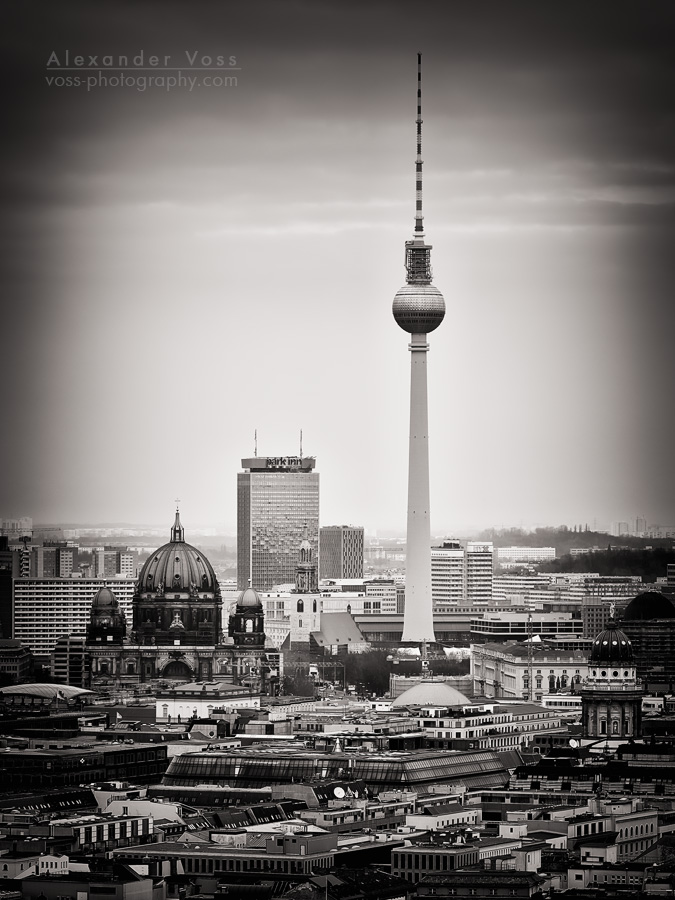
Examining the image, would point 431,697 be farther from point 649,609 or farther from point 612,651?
point 649,609

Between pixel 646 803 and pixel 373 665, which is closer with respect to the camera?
pixel 646 803

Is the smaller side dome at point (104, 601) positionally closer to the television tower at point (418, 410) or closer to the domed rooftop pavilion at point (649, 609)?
the television tower at point (418, 410)

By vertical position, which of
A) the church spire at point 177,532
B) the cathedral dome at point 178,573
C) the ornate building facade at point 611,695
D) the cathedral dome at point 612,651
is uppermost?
the church spire at point 177,532

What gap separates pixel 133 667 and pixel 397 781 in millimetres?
56957

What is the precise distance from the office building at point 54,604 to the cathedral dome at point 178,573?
20165 mm

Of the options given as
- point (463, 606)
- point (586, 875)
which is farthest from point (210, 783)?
point (463, 606)

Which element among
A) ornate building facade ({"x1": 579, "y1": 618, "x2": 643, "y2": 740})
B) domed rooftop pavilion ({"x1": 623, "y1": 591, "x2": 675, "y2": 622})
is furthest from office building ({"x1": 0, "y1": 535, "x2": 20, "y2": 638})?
ornate building facade ({"x1": 579, "y1": 618, "x2": 643, "y2": 740})

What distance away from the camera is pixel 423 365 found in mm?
164750

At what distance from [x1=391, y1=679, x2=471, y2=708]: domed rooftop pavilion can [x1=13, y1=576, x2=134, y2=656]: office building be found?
54.7 meters

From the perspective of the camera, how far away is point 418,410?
538 ft

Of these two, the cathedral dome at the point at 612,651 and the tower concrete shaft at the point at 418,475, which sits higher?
the tower concrete shaft at the point at 418,475

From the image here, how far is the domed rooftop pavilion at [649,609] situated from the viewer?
539ft

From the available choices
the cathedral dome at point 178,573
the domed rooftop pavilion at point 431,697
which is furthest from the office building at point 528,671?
the domed rooftop pavilion at point 431,697

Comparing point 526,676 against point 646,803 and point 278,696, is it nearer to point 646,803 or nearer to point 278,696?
point 278,696
